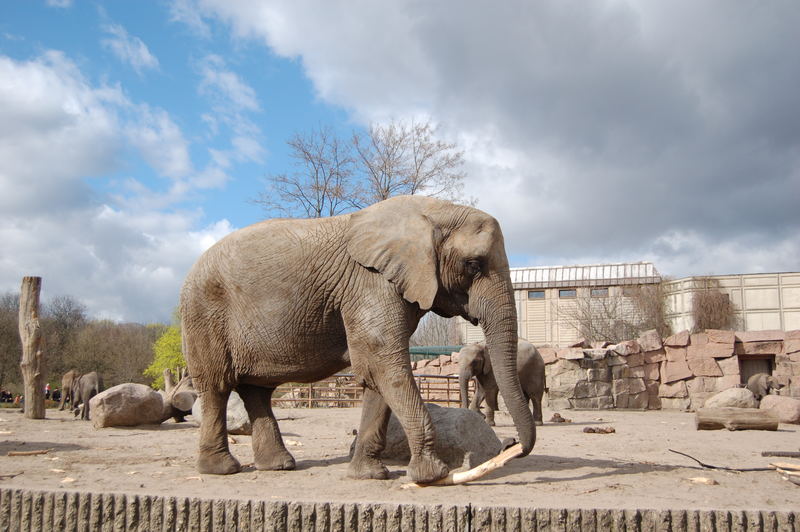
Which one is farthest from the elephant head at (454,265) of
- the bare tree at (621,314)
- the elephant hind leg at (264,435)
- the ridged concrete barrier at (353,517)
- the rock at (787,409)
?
the bare tree at (621,314)

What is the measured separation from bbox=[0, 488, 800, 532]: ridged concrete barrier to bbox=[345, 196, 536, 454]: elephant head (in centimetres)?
123

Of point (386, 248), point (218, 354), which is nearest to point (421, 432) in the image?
point (386, 248)

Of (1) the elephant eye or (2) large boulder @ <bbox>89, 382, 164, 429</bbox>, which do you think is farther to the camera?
(2) large boulder @ <bbox>89, 382, 164, 429</bbox>

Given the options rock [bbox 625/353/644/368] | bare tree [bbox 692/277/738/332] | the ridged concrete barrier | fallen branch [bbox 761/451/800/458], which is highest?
bare tree [bbox 692/277/738/332]

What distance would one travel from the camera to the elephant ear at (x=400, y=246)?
575 centimetres

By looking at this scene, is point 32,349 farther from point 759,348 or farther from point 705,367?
point 759,348

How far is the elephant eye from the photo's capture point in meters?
5.91

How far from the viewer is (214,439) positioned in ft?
21.4

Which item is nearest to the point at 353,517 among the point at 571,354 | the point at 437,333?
the point at 571,354

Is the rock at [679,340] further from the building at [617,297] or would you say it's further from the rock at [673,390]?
the building at [617,297]

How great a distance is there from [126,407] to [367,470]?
8.31m

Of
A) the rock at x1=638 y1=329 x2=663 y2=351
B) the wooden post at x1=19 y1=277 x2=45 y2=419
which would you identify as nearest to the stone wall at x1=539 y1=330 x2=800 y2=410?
the rock at x1=638 y1=329 x2=663 y2=351

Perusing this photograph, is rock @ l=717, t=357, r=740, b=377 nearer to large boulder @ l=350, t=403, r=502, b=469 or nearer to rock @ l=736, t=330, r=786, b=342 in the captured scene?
rock @ l=736, t=330, r=786, b=342

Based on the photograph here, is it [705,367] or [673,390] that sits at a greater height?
[705,367]
